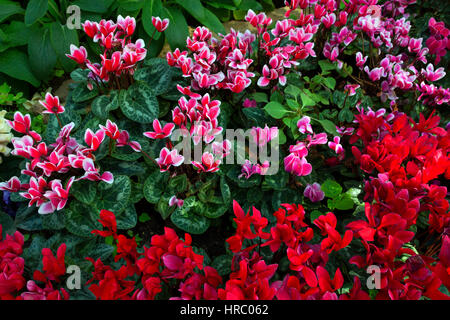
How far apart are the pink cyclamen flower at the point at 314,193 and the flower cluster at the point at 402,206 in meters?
0.21

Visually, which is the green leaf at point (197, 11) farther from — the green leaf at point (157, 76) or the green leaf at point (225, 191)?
the green leaf at point (225, 191)

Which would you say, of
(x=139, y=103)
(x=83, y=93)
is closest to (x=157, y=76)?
(x=139, y=103)

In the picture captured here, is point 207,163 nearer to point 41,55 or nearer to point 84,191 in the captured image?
point 84,191

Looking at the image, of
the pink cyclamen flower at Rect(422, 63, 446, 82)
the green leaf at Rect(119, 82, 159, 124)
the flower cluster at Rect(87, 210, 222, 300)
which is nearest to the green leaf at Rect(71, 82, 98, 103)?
the green leaf at Rect(119, 82, 159, 124)

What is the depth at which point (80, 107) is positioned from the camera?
187cm

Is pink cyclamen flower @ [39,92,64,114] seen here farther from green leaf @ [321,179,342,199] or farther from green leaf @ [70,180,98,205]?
green leaf @ [321,179,342,199]

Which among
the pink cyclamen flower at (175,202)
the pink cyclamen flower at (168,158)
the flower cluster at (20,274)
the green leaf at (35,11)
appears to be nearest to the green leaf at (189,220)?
the pink cyclamen flower at (175,202)

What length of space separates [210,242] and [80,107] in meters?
0.90

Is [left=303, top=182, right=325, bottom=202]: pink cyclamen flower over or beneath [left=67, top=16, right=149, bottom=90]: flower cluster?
beneath

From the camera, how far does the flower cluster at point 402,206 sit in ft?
3.39

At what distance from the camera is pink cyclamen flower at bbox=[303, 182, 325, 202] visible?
4.99 feet

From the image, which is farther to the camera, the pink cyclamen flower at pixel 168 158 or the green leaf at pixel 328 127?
the green leaf at pixel 328 127

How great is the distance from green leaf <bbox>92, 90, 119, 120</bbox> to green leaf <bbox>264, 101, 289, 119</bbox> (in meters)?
0.65

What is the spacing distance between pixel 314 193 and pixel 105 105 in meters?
0.97
